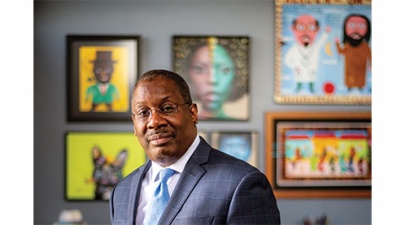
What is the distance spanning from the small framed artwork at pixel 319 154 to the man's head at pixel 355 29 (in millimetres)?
475

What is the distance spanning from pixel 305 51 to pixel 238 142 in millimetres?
726

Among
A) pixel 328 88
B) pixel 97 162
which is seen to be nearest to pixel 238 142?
pixel 328 88

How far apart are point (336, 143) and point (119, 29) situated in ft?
5.15

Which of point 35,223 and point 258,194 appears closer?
point 258,194

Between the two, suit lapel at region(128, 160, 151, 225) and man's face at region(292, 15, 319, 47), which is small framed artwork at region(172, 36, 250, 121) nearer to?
man's face at region(292, 15, 319, 47)

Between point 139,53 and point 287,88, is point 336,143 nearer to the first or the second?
point 287,88

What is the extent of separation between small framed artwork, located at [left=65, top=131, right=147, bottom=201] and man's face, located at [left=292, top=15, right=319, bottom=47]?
1.23 metres

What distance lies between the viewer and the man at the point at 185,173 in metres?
1.29

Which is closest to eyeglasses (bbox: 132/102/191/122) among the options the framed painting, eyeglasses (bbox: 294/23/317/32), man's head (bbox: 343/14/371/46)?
the framed painting

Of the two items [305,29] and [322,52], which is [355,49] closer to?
[322,52]

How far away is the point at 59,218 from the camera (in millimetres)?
3584

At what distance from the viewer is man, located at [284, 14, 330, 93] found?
145 inches
